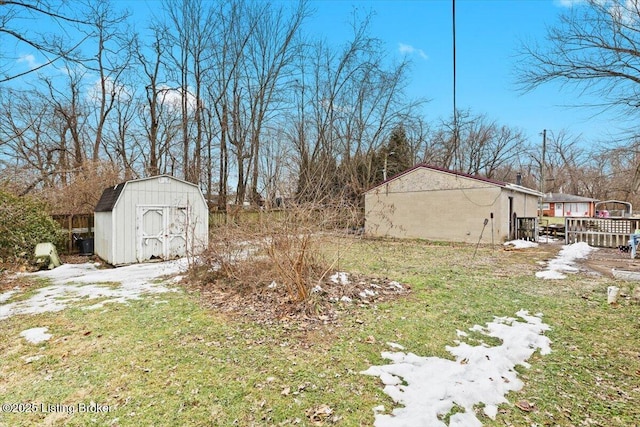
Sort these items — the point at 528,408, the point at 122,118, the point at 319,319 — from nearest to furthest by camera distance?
the point at 528,408
the point at 319,319
the point at 122,118

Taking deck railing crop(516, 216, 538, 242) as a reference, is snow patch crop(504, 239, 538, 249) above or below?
below

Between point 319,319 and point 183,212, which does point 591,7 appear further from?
point 183,212

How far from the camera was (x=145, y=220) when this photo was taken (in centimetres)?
894

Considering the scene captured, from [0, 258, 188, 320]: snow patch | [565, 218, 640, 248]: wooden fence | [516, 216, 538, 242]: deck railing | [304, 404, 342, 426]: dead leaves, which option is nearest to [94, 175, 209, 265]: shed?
[0, 258, 188, 320]: snow patch

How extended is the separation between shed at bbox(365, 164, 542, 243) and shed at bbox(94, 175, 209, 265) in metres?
6.92

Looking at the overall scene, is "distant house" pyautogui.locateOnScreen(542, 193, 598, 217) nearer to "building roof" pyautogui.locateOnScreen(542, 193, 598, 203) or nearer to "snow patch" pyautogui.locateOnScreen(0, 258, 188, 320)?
"building roof" pyautogui.locateOnScreen(542, 193, 598, 203)

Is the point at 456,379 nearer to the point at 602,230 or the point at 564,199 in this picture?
the point at 602,230

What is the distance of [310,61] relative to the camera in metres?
19.9

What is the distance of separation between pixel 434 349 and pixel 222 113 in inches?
665

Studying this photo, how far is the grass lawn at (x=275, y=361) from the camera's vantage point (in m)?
2.43

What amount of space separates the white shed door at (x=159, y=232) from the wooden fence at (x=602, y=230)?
48.6ft

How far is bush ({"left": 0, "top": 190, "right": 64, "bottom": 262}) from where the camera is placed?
768 cm

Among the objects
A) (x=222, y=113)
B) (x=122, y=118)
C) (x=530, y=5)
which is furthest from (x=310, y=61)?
(x=530, y=5)

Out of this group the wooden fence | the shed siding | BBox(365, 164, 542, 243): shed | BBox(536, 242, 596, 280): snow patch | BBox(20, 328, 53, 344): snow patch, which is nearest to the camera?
BBox(20, 328, 53, 344): snow patch
